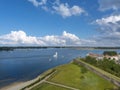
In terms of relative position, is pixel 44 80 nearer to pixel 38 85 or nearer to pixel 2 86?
pixel 38 85

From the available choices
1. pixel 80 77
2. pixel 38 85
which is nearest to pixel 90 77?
pixel 80 77

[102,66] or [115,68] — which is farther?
[102,66]

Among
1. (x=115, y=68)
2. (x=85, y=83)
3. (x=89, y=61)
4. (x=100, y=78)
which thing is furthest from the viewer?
(x=89, y=61)

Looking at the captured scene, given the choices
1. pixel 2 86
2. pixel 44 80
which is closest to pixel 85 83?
pixel 44 80

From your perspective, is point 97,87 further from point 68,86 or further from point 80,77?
point 80,77

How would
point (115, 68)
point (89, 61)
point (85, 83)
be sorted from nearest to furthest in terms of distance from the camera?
point (85, 83) < point (115, 68) < point (89, 61)

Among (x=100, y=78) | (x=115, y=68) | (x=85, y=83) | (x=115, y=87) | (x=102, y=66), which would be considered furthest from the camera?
(x=102, y=66)

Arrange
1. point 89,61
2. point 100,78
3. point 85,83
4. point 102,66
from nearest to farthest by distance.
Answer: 1. point 85,83
2. point 100,78
3. point 102,66
4. point 89,61

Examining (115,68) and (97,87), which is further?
(115,68)

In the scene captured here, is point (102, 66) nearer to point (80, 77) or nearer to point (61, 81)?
point (80, 77)
